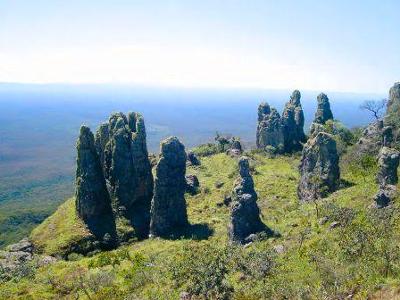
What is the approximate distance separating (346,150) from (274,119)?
23640mm

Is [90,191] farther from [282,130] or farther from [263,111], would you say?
[263,111]

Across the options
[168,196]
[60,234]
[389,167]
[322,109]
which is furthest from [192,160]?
[389,167]

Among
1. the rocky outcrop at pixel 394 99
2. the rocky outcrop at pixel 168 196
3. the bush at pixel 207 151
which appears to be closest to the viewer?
the rocky outcrop at pixel 168 196

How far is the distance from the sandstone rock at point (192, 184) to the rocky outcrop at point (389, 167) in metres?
41.7

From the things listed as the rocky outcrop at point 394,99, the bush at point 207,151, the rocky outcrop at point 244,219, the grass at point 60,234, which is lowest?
the grass at point 60,234

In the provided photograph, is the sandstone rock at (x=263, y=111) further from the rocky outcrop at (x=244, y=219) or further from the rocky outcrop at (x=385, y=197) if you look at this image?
the rocky outcrop at (x=385, y=197)

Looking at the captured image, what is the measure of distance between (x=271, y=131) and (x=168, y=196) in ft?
166

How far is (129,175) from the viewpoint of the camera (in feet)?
249

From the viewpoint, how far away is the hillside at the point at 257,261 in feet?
104

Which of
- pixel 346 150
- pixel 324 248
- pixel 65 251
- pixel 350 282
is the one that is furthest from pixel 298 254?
pixel 346 150

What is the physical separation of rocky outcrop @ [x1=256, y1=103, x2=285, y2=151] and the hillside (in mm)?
36532

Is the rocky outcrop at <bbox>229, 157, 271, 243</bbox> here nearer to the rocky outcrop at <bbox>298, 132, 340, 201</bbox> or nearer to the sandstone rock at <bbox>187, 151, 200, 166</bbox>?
the rocky outcrop at <bbox>298, 132, 340, 201</bbox>

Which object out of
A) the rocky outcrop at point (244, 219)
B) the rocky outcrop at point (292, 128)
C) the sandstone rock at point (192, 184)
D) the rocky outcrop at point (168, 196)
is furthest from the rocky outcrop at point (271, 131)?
the rocky outcrop at point (244, 219)

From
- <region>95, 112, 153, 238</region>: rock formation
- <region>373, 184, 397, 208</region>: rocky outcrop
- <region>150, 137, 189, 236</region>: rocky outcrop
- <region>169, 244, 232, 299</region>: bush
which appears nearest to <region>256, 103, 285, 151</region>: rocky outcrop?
<region>95, 112, 153, 238</region>: rock formation
